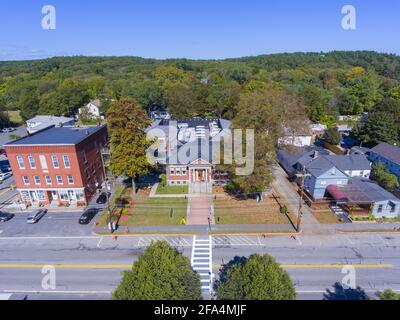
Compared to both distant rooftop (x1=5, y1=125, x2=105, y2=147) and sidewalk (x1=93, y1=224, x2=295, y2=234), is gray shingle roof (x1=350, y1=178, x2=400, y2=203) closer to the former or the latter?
sidewalk (x1=93, y1=224, x2=295, y2=234)

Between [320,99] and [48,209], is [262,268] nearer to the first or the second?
[48,209]

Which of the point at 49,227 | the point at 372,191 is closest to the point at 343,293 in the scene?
the point at 372,191

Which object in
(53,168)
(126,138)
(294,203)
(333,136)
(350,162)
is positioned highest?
(126,138)

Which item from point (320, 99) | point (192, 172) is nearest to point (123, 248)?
point (192, 172)

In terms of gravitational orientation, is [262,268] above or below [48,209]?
above

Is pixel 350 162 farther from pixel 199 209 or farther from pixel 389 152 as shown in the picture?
pixel 199 209

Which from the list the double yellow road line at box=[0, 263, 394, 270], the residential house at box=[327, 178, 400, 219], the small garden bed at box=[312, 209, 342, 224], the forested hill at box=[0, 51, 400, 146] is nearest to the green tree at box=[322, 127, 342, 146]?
the forested hill at box=[0, 51, 400, 146]
